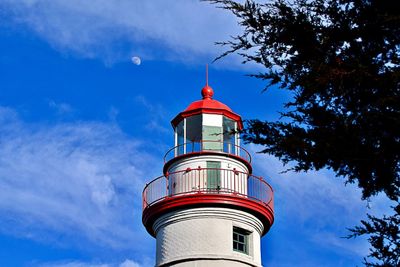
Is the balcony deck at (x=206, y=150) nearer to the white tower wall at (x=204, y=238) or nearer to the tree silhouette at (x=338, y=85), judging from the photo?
the white tower wall at (x=204, y=238)

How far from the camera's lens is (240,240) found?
71.8 feet

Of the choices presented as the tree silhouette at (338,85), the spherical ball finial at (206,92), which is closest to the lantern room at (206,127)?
the spherical ball finial at (206,92)

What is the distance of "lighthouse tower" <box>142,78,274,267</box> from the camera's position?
834 inches

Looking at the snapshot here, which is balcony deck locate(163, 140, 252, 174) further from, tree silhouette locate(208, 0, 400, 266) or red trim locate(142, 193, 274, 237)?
tree silhouette locate(208, 0, 400, 266)

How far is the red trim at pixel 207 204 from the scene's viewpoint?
842 inches

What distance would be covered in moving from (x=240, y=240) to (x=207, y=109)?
166 inches

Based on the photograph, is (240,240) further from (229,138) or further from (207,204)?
(229,138)

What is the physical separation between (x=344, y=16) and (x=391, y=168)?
196cm

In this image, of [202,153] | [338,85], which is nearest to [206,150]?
[202,153]

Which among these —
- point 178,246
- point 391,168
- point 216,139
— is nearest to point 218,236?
point 178,246

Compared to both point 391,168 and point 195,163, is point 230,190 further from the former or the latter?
point 391,168

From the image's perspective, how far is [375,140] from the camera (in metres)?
9.10

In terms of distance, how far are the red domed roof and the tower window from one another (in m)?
3.47

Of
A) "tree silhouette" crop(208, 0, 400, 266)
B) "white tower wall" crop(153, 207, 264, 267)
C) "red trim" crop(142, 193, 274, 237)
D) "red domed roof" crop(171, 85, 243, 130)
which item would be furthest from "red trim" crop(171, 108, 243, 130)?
"tree silhouette" crop(208, 0, 400, 266)
